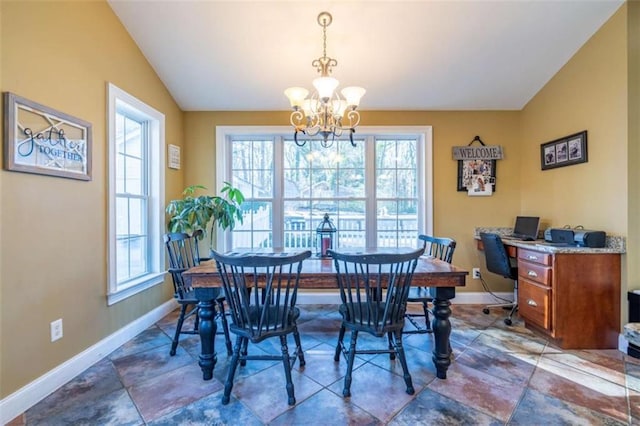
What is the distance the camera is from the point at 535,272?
8.64 ft

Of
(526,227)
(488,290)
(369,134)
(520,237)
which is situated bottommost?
(488,290)

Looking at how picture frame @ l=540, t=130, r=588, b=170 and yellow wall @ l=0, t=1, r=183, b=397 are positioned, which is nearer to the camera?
yellow wall @ l=0, t=1, r=183, b=397

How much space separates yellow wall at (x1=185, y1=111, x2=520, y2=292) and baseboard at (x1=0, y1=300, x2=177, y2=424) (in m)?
1.73

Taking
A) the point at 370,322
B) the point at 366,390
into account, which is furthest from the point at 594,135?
the point at 366,390

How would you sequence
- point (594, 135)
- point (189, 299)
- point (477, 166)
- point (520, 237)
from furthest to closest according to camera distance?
1. point (477, 166)
2. point (520, 237)
3. point (594, 135)
4. point (189, 299)

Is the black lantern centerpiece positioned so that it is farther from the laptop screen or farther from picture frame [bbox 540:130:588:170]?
picture frame [bbox 540:130:588:170]

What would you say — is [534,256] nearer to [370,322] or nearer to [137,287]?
[370,322]

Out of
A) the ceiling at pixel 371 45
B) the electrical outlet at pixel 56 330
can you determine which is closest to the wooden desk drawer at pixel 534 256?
the ceiling at pixel 371 45

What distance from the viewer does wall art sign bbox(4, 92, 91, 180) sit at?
1.65 metres

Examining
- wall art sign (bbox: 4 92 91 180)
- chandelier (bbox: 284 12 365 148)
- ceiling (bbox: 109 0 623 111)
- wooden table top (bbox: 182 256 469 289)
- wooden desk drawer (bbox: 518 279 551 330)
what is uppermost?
ceiling (bbox: 109 0 623 111)

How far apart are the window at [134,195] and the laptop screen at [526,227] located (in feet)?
12.9

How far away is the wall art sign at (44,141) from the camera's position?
1648 mm

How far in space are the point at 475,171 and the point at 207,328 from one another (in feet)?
10.8

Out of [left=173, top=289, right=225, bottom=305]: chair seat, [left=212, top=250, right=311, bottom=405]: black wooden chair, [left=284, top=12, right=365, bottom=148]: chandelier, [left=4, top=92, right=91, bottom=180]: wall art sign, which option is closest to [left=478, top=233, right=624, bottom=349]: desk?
[left=284, top=12, right=365, bottom=148]: chandelier
